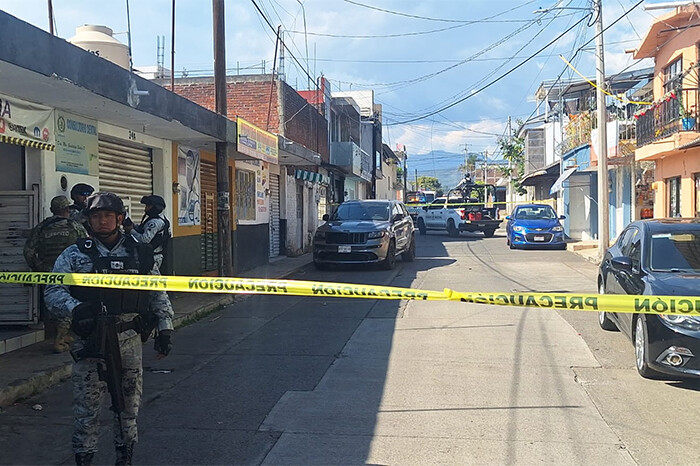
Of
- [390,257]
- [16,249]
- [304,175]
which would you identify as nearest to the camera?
[16,249]

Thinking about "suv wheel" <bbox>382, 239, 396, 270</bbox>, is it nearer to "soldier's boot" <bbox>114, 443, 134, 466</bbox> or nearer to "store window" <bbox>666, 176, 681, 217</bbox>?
"store window" <bbox>666, 176, 681, 217</bbox>

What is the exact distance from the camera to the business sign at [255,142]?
1237 centimetres

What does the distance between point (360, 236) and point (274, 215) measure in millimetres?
4830

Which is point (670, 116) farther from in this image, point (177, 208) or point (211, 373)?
point (211, 373)

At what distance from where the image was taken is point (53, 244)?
6887 millimetres

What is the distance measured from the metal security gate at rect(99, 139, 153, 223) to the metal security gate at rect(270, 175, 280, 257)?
7.93 m

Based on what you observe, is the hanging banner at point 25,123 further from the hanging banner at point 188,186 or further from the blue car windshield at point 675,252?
the blue car windshield at point 675,252

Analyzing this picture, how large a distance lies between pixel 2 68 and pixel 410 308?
6.85m

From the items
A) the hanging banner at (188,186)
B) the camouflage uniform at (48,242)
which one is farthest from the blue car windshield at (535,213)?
the camouflage uniform at (48,242)

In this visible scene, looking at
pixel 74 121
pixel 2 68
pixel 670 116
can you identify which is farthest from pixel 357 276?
pixel 2 68

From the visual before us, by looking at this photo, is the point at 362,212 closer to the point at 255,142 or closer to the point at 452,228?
the point at 255,142

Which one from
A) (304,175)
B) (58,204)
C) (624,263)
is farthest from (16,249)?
(304,175)

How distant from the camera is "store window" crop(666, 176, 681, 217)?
17.8 m

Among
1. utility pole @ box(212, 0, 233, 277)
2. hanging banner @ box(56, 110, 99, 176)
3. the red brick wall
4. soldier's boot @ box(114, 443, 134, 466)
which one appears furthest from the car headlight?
the red brick wall
